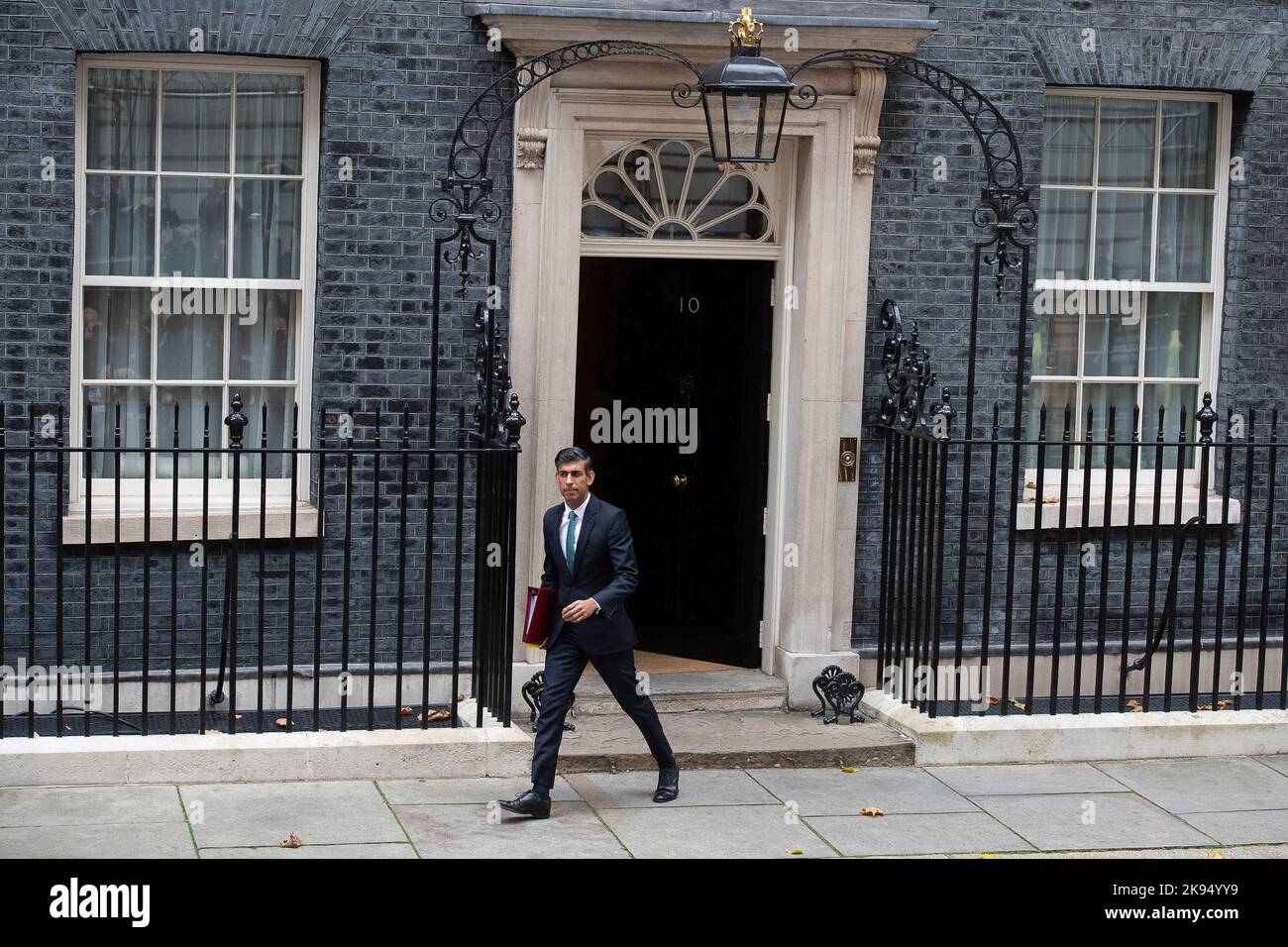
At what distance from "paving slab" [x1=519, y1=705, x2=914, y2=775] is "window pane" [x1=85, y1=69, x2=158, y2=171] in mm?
3695

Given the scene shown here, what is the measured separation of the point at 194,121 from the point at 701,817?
180 inches

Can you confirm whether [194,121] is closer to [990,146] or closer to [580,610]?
[580,610]

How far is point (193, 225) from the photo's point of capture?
9.67m

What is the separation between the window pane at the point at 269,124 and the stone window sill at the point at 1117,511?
4.63m

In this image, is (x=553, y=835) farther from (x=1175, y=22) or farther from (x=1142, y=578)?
(x=1175, y=22)

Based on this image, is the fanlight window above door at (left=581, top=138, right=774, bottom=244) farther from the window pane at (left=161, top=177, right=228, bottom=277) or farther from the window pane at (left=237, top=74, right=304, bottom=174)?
the window pane at (left=161, top=177, right=228, bottom=277)

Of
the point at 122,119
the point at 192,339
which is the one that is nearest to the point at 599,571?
the point at 192,339

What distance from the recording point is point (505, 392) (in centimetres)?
897

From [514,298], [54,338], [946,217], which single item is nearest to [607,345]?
[514,298]

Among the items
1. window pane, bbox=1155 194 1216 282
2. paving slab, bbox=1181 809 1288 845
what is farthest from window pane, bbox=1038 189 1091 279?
paving slab, bbox=1181 809 1288 845

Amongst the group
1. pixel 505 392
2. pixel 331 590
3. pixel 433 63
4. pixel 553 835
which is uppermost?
pixel 433 63

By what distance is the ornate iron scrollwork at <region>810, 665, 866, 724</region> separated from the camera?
990 cm

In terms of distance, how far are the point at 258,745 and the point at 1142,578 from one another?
5.51 metres

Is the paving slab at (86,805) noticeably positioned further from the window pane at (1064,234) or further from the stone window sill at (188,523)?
the window pane at (1064,234)
